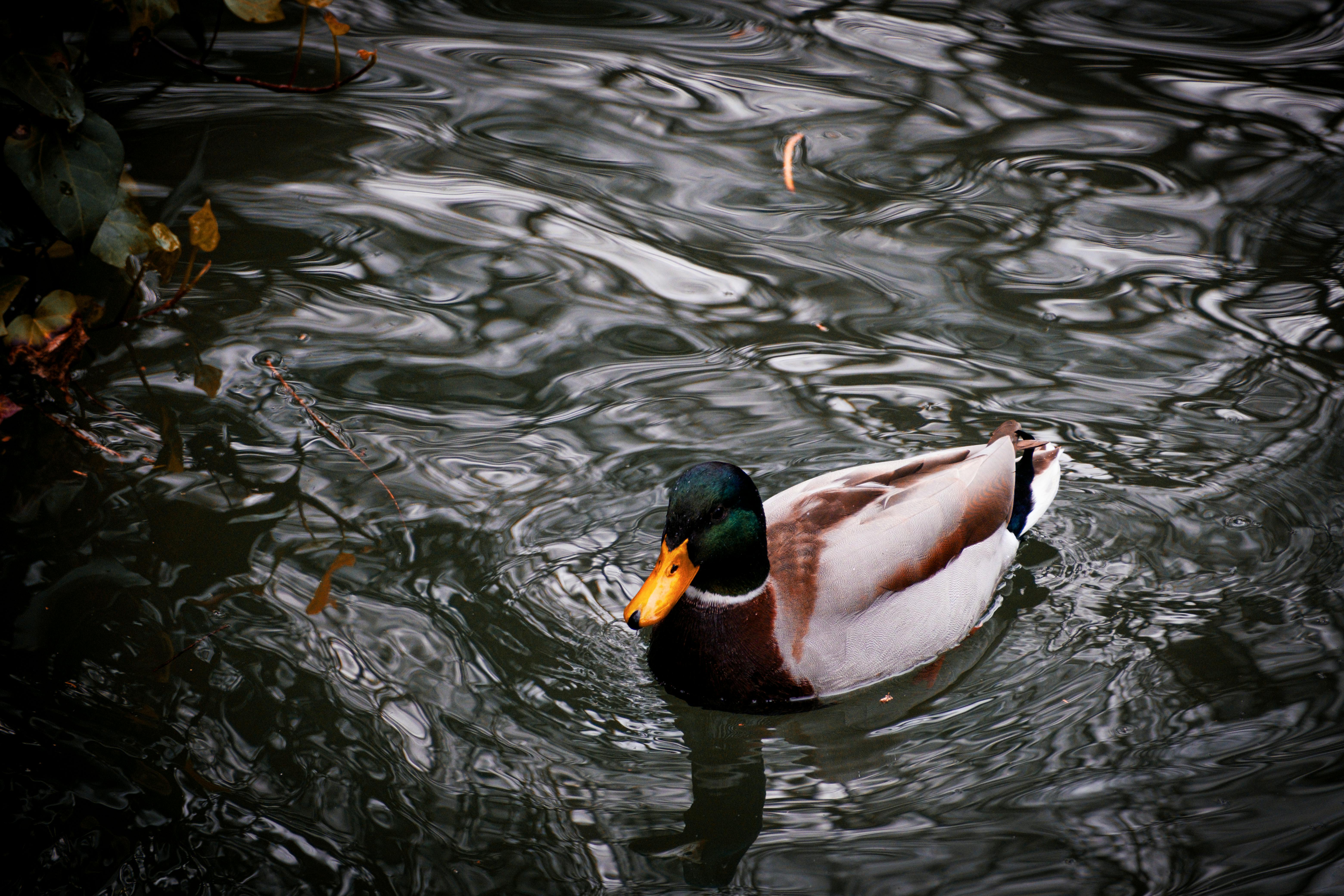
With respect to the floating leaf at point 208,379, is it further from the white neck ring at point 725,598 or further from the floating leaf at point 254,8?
the white neck ring at point 725,598

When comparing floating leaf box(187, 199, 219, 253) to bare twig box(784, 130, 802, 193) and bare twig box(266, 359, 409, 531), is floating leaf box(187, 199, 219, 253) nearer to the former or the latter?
bare twig box(266, 359, 409, 531)

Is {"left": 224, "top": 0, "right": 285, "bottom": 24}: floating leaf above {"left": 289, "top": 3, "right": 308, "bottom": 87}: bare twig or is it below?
above

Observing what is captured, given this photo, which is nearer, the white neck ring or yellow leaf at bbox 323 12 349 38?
the white neck ring

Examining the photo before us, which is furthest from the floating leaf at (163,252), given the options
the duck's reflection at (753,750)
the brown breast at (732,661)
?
the duck's reflection at (753,750)

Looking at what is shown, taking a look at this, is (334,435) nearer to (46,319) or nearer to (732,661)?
(46,319)

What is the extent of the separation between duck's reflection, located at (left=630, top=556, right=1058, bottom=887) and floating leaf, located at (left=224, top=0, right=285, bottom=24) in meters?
2.56

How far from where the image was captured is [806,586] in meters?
3.47

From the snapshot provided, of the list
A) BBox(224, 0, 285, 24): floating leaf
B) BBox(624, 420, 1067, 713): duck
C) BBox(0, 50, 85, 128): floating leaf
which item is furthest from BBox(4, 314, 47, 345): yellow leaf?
BBox(624, 420, 1067, 713): duck

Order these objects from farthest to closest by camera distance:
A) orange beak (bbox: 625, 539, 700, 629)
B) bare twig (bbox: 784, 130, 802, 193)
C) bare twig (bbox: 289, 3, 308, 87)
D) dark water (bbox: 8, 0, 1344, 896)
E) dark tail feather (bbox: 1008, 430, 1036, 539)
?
bare twig (bbox: 784, 130, 802, 193), bare twig (bbox: 289, 3, 308, 87), dark tail feather (bbox: 1008, 430, 1036, 539), orange beak (bbox: 625, 539, 700, 629), dark water (bbox: 8, 0, 1344, 896)

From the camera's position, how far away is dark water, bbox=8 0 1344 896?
303cm

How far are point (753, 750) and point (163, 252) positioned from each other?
109 inches

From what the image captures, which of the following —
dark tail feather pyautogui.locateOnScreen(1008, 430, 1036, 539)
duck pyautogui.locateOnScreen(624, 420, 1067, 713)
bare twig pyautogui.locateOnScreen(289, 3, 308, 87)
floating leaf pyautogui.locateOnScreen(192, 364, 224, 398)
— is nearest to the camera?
duck pyautogui.locateOnScreen(624, 420, 1067, 713)

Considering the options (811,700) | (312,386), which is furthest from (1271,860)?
(312,386)

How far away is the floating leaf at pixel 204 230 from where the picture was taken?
4.06 metres
